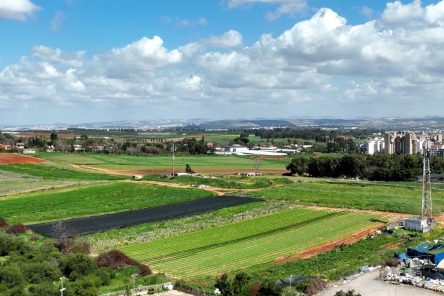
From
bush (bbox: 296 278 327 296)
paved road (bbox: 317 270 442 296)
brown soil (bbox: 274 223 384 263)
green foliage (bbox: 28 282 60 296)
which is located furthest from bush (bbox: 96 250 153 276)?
paved road (bbox: 317 270 442 296)

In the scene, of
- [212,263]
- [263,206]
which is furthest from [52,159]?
[212,263]

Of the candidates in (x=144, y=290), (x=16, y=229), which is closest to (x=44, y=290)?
(x=144, y=290)

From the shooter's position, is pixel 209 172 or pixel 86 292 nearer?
pixel 86 292

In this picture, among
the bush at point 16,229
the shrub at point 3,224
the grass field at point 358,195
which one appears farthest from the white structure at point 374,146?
the bush at point 16,229

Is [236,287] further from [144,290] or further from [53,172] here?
[53,172]

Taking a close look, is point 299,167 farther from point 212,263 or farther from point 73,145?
point 73,145

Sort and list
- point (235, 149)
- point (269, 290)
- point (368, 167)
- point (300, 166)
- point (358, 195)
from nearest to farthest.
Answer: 1. point (269, 290)
2. point (358, 195)
3. point (368, 167)
4. point (300, 166)
5. point (235, 149)

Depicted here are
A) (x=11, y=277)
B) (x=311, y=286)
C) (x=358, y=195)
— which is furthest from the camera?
(x=358, y=195)

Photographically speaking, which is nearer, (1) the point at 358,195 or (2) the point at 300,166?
(1) the point at 358,195
